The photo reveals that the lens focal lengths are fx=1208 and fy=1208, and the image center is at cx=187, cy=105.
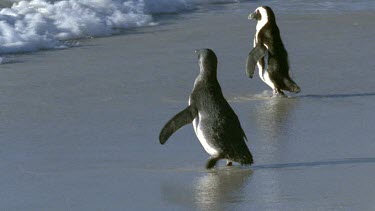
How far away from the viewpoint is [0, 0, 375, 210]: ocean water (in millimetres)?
5500

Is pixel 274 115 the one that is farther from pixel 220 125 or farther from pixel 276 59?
pixel 220 125

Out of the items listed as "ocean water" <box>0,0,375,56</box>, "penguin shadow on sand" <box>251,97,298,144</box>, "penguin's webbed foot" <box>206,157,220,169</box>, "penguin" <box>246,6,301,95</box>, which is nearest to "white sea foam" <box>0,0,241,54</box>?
"ocean water" <box>0,0,375,56</box>

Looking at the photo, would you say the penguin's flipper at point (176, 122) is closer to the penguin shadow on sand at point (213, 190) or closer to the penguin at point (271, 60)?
the penguin shadow on sand at point (213, 190)

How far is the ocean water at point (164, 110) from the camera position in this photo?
5500mm

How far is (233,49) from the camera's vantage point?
392 inches

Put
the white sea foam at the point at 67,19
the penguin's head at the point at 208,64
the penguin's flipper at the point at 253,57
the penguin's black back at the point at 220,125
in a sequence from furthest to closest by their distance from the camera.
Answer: the white sea foam at the point at 67,19 → the penguin's flipper at the point at 253,57 → the penguin's head at the point at 208,64 → the penguin's black back at the point at 220,125

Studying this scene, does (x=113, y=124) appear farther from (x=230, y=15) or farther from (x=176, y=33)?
(x=230, y=15)

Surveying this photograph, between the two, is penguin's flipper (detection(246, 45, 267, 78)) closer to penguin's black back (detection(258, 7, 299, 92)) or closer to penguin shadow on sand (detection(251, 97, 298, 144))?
penguin's black back (detection(258, 7, 299, 92))

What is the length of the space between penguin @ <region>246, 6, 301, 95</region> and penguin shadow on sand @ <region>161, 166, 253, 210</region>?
212 centimetres

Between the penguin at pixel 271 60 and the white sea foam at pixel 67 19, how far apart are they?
2.32 metres

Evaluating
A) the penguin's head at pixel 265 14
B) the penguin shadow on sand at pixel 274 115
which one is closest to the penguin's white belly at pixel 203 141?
the penguin shadow on sand at pixel 274 115

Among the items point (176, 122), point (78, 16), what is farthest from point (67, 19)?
point (176, 122)

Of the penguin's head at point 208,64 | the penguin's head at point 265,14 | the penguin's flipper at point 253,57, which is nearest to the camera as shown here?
the penguin's head at point 208,64

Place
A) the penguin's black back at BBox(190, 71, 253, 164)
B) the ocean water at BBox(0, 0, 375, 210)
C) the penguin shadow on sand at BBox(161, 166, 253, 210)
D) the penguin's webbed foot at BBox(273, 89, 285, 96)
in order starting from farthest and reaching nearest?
the penguin's webbed foot at BBox(273, 89, 285, 96) < the penguin's black back at BBox(190, 71, 253, 164) < the ocean water at BBox(0, 0, 375, 210) < the penguin shadow on sand at BBox(161, 166, 253, 210)
